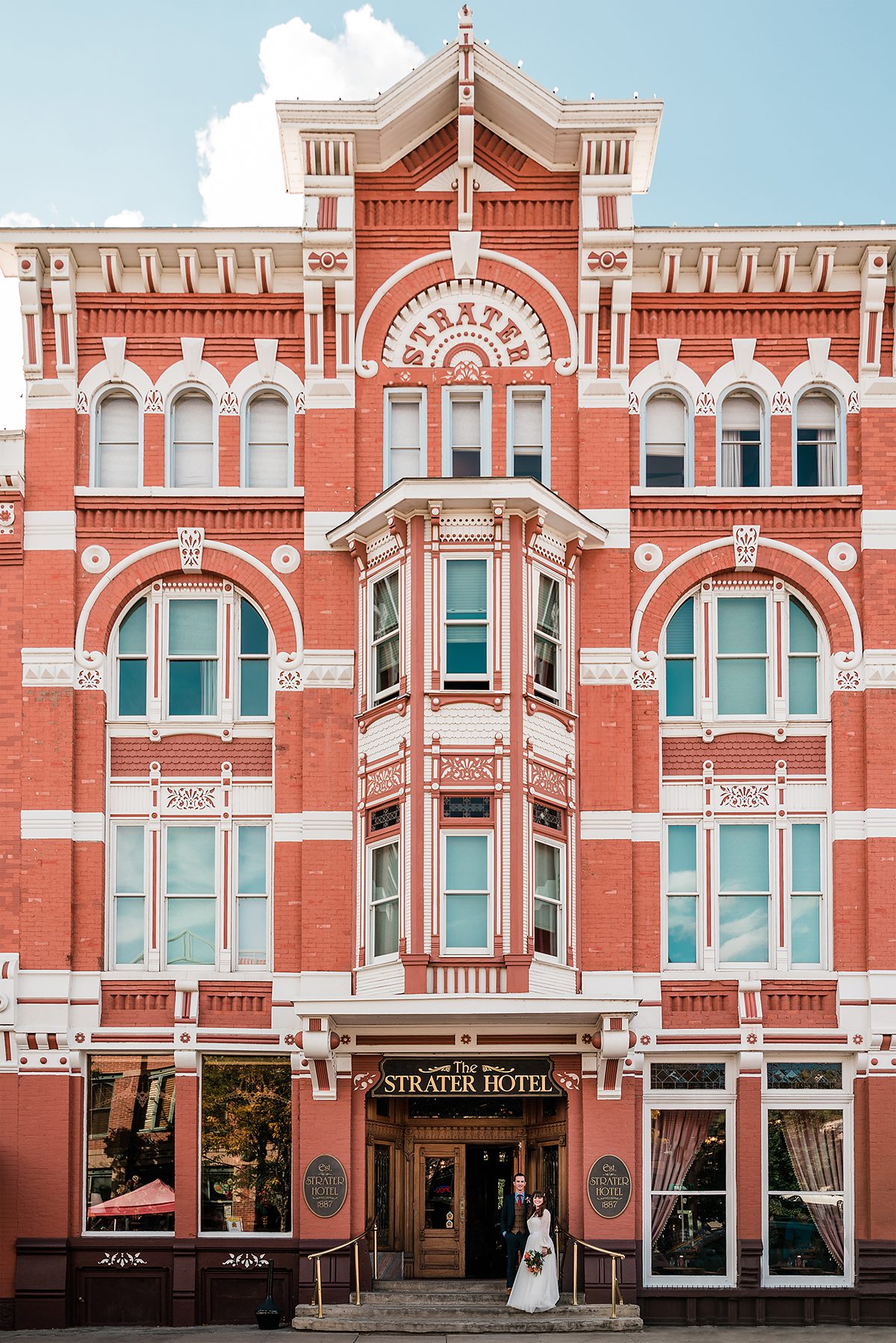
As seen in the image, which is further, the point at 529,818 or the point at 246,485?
the point at 246,485

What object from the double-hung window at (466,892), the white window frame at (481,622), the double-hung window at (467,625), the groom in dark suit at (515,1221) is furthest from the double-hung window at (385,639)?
the groom in dark suit at (515,1221)

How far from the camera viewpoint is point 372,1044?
25531 millimetres

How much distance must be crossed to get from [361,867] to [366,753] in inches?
68.1

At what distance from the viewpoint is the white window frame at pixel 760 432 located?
89.4 ft

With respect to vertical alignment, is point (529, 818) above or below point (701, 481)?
below

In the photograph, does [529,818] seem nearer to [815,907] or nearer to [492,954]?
[492,954]

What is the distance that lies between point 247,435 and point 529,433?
4523 mm

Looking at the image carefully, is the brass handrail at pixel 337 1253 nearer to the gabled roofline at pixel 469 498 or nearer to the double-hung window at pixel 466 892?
the double-hung window at pixel 466 892

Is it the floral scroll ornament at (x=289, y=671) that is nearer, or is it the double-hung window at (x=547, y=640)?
the double-hung window at (x=547, y=640)

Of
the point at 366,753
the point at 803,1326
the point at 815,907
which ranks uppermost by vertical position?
the point at 366,753

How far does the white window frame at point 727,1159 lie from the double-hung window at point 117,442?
1225cm

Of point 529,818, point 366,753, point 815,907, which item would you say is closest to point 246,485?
point 366,753

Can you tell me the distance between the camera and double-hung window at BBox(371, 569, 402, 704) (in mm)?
26078

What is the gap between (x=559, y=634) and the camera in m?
26.4
